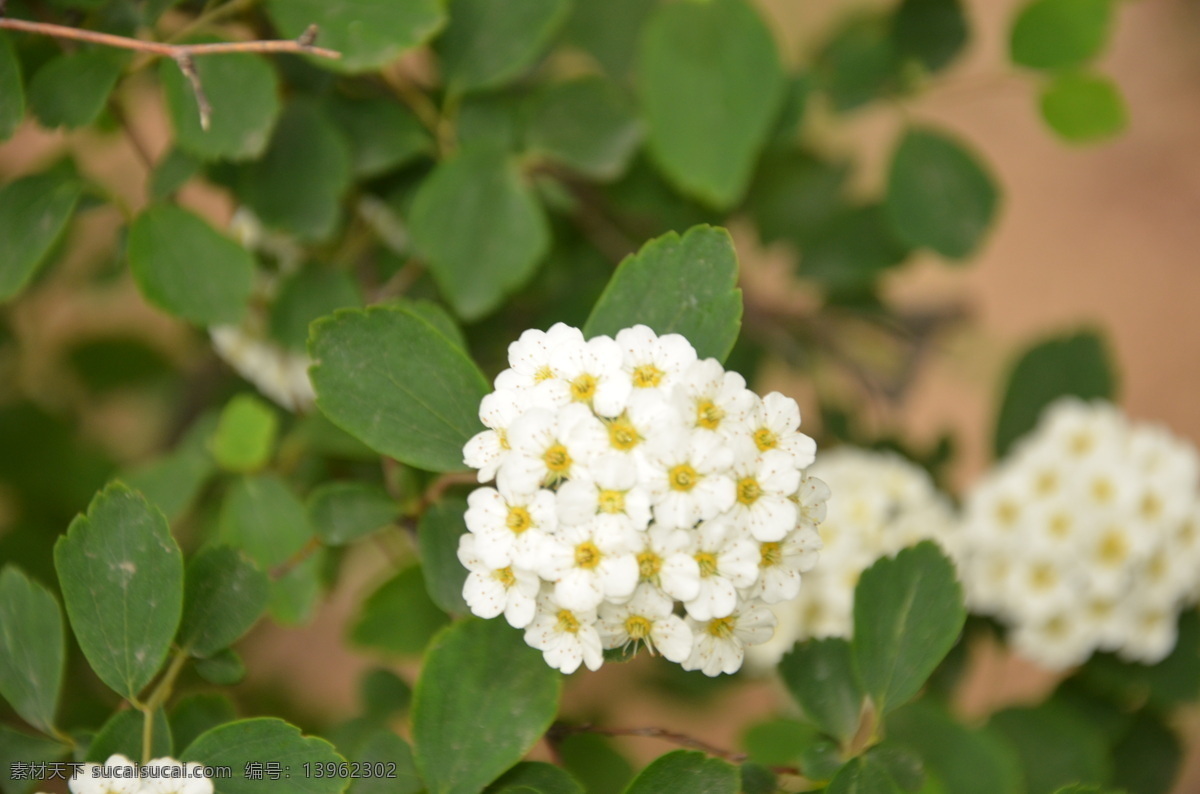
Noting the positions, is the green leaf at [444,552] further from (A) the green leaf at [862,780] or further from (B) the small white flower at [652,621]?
(A) the green leaf at [862,780]

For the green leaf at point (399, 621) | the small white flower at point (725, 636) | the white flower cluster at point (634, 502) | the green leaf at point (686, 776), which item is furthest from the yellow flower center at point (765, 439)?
the green leaf at point (399, 621)

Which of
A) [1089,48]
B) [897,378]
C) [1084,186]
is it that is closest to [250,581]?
[1089,48]

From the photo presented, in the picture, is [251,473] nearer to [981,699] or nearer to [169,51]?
[169,51]

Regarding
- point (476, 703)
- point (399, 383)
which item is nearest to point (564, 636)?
point (476, 703)

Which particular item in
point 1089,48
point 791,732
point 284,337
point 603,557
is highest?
point 1089,48

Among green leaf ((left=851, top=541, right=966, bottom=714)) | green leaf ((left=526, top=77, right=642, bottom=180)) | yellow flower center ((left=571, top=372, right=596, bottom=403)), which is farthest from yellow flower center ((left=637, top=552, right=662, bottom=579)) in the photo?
green leaf ((left=526, top=77, right=642, bottom=180))

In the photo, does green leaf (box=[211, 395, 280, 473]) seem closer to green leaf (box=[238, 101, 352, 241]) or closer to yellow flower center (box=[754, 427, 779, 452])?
green leaf (box=[238, 101, 352, 241])
